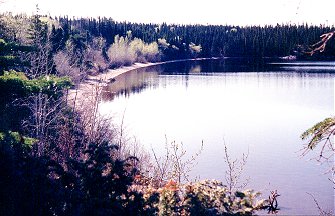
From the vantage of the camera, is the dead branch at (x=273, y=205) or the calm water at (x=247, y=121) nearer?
the dead branch at (x=273, y=205)

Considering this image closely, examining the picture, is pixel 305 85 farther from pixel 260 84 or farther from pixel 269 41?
pixel 269 41

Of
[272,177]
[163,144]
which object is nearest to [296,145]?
[272,177]

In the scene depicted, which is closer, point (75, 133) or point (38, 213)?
point (38, 213)

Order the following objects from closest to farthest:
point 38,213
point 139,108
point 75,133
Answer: point 38,213 < point 75,133 < point 139,108

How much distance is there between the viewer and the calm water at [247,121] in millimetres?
19047

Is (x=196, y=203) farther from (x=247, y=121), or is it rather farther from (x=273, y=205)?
(x=247, y=121)

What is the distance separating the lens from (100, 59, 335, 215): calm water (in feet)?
62.5

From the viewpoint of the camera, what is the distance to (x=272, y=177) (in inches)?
763

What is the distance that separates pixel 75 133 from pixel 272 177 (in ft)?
32.7

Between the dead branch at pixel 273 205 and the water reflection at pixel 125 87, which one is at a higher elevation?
the water reflection at pixel 125 87

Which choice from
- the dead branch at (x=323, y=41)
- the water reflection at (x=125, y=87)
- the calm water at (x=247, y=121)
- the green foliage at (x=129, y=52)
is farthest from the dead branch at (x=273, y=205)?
the green foliage at (x=129, y=52)

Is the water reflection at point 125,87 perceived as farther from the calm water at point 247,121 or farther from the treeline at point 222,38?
the treeline at point 222,38

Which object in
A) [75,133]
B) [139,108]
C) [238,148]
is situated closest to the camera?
[75,133]

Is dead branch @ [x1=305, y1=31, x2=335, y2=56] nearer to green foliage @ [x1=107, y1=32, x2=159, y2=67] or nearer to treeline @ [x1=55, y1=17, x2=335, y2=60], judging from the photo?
green foliage @ [x1=107, y1=32, x2=159, y2=67]
